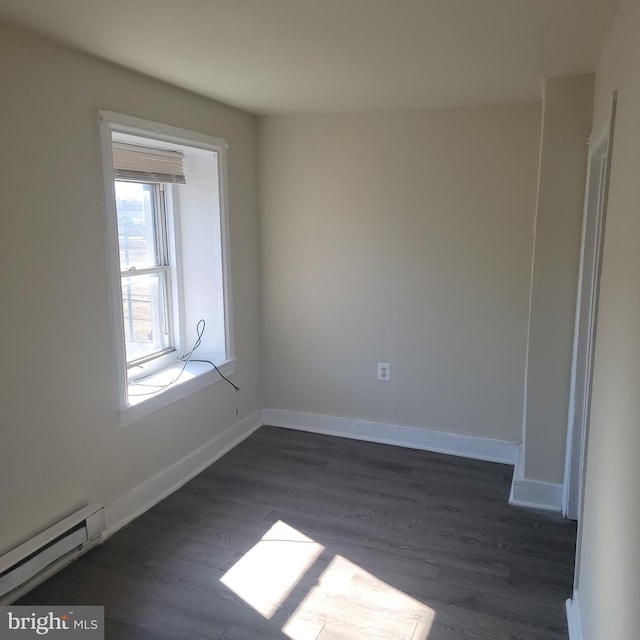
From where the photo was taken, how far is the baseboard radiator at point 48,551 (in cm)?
219

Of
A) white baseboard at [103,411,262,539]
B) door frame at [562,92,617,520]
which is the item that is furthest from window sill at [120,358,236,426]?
door frame at [562,92,617,520]

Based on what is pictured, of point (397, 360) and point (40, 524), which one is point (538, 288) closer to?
point (397, 360)

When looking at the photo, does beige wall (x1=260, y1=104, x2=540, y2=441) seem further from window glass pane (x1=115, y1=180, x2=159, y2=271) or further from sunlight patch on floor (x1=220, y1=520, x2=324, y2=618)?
sunlight patch on floor (x1=220, y1=520, x2=324, y2=618)

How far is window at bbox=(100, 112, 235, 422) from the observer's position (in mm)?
3053

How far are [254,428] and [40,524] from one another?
1.81 metres

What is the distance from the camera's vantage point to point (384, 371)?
3.80m

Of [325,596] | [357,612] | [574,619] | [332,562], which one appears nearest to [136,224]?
[332,562]

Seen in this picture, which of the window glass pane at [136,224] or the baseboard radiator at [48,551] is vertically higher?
the window glass pane at [136,224]

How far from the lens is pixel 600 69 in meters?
2.43

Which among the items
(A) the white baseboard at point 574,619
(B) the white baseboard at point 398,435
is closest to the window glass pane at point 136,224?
(B) the white baseboard at point 398,435

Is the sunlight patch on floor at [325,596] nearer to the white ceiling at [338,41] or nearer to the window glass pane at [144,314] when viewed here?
the window glass pane at [144,314]

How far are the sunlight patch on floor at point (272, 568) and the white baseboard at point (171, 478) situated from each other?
0.67 meters

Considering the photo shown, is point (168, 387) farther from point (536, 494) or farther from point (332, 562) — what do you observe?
point (536, 494)

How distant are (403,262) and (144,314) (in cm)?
159
